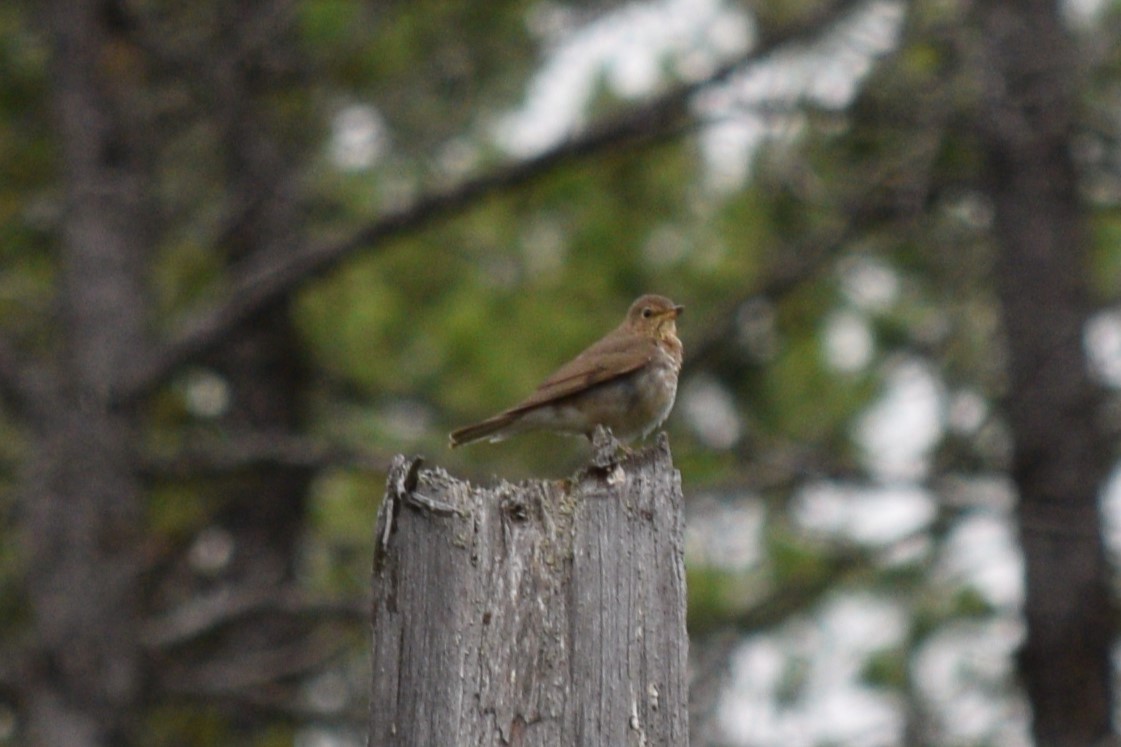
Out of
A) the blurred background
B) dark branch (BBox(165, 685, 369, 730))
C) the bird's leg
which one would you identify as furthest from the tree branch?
the bird's leg

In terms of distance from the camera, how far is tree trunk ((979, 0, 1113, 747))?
31.3 feet

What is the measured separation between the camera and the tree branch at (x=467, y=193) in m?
8.91

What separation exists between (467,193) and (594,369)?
211 centimetres

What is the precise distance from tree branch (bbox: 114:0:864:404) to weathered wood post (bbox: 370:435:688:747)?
5.76m

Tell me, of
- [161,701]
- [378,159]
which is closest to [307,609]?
[161,701]

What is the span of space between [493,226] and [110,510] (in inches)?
204

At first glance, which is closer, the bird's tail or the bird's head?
the bird's tail

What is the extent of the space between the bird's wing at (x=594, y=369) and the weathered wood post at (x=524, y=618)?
11.5 ft

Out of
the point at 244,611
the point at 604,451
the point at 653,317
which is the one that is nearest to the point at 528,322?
the point at 244,611

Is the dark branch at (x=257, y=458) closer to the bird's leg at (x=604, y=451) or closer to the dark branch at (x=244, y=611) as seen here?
the dark branch at (x=244, y=611)

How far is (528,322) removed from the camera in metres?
12.9

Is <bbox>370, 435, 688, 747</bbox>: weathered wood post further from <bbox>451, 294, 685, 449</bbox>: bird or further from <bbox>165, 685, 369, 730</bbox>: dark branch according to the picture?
<bbox>165, 685, 369, 730</bbox>: dark branch

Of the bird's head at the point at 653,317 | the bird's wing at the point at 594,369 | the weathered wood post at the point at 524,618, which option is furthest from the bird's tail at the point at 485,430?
the weathered wood post at the point at 524,618

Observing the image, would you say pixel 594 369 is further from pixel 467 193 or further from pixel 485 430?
pixel 467 193
